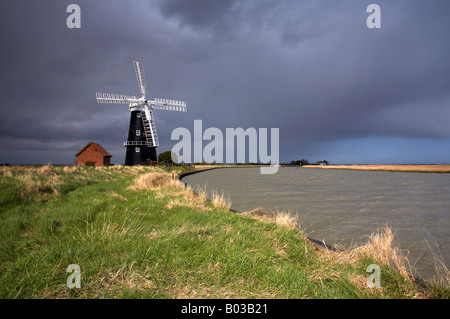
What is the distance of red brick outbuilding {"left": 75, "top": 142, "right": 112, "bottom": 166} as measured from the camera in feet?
141

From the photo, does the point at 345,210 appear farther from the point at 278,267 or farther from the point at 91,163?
the point at 91,163

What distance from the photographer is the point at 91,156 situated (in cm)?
4322

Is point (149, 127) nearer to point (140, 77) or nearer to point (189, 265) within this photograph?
point (140, 77)

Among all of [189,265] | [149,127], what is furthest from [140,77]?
[189,265]

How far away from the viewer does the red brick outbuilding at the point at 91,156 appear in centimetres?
4306

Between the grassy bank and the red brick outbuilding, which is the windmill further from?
the grassy bank

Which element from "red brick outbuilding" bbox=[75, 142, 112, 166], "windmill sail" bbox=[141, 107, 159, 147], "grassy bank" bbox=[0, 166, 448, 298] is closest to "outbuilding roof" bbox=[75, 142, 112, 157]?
"red brick outbuilding" bbox=[75, 142, 112, 166]

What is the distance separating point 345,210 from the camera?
1054cm

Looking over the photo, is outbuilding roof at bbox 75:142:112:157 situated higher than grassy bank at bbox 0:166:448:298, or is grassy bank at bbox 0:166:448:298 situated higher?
outbuilding roof at bbox 75:142:112:157

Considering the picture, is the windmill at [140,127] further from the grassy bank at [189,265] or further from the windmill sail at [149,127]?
the grassy bank at [189,265]

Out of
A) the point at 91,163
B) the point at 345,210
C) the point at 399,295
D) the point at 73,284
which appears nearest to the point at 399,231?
the point at 345,210

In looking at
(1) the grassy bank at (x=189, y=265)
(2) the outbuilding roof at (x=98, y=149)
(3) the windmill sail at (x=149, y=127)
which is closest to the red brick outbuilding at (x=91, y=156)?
(2) the outbuilding roof at (x=98, y=149)
